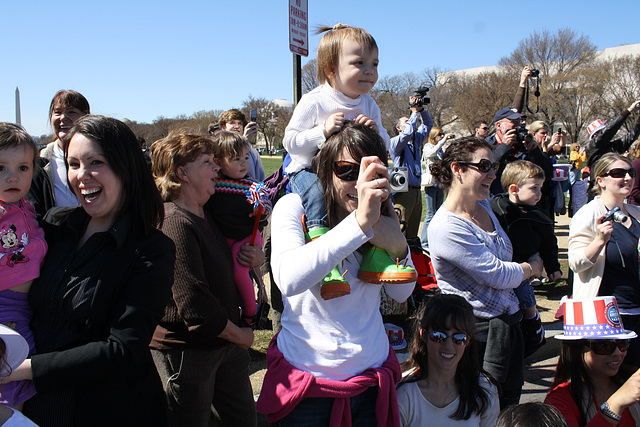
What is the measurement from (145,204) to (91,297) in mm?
433

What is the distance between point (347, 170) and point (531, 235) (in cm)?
234

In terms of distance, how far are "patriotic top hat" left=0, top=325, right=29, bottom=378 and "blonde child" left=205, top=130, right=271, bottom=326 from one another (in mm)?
1317

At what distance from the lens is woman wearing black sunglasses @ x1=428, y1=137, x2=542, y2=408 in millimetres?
2873

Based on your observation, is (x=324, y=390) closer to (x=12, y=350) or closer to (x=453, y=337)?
(x=453, y=337)

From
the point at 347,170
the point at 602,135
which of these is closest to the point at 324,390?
the point at 347,170

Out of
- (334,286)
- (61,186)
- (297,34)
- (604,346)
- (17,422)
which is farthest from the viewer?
(297,34)

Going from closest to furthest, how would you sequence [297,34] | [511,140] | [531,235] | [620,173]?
[531,235]
[620,173]
[511,140]
[297,34]

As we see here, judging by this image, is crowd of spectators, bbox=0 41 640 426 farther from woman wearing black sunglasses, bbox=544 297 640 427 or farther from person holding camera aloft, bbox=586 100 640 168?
person holding camera aloft, bbox=586 100 640 168

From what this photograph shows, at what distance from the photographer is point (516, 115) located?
5.81 m

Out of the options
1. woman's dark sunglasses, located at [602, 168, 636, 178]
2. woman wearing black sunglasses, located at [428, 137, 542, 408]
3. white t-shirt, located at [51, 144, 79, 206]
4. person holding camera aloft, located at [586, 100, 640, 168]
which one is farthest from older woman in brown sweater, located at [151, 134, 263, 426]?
person holding camera aloft, located at [586, 100, 640, 168]

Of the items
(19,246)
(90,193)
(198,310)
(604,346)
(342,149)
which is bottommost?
(604,346)

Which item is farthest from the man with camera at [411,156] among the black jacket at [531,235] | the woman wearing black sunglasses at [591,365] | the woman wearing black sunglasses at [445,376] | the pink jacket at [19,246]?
the pink jacket at [19,246]

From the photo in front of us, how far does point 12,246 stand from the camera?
188 centimetres

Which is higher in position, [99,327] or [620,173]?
[620,173]
